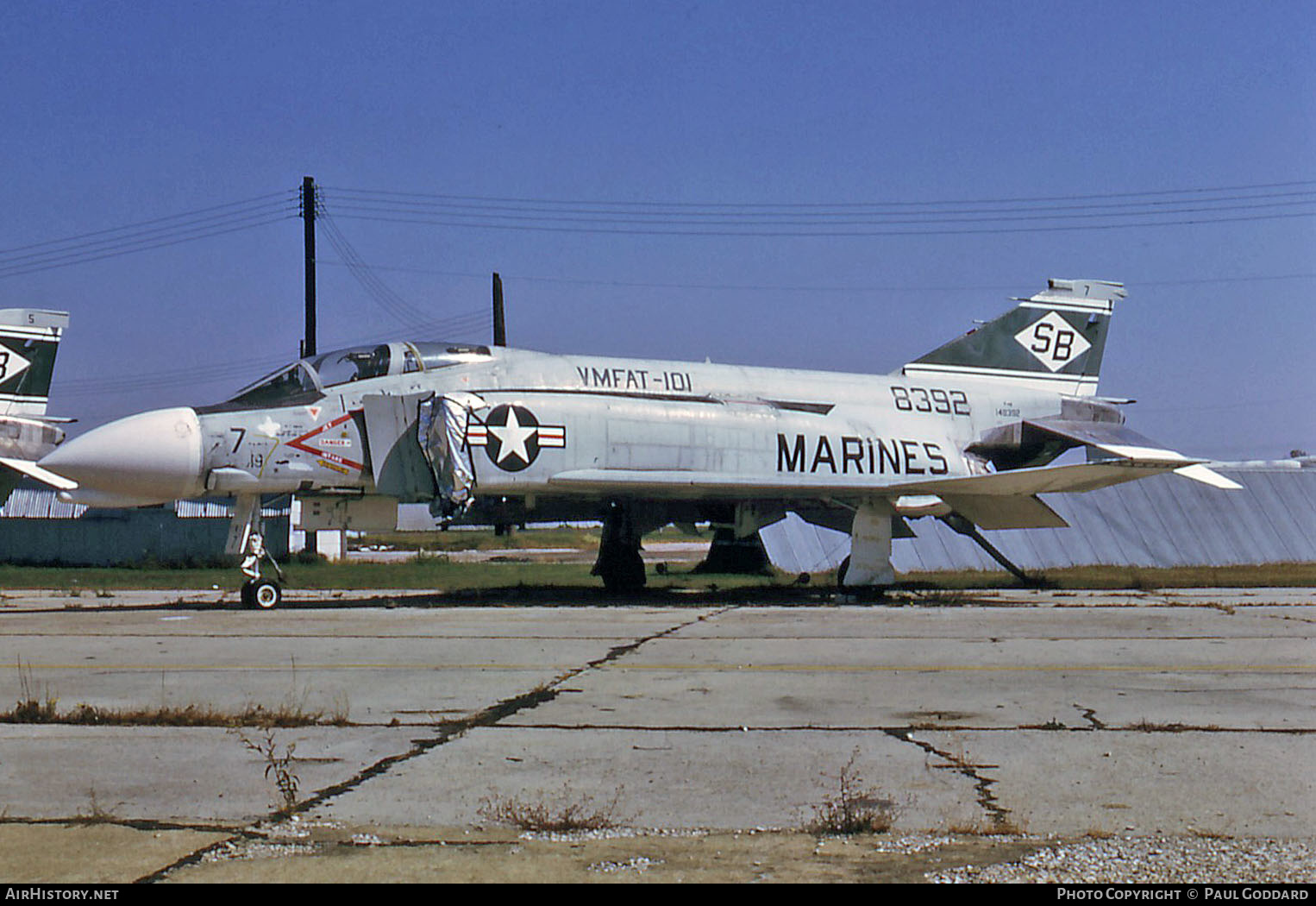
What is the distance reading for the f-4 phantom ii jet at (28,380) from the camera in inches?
812

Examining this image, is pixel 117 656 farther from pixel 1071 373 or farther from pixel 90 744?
pixel 1071 373

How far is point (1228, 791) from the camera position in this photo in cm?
525

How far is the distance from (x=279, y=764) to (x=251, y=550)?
425 inches

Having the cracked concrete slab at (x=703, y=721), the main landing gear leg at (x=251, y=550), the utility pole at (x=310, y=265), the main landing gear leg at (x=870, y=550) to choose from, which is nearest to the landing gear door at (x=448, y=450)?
the main landing gear leg at (x=251, y=550)

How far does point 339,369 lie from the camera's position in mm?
16188

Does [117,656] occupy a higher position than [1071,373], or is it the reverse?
[1071,373]

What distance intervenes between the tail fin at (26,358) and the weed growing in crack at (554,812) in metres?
18.9

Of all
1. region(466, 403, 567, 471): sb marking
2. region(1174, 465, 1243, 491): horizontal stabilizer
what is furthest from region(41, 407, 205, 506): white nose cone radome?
region(1174, 465, 1243, 491): horizontal stabilizer

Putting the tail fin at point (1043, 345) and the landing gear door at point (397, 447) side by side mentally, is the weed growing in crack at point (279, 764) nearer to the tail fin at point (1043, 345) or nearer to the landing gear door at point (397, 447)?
the landing gear door at point (397, 447)

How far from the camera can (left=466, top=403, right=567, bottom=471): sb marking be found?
16141 mm

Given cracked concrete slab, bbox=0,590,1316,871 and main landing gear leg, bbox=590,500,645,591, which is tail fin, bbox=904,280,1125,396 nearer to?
main landing gear leg, bbox=590,500,645,591

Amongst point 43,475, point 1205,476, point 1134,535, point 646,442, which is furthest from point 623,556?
point 1134,535

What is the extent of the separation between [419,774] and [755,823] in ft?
5.43

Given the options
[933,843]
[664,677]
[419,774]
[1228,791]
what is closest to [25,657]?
[664,677]
